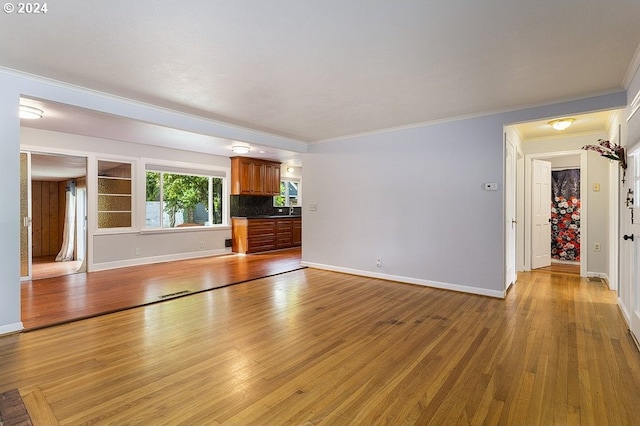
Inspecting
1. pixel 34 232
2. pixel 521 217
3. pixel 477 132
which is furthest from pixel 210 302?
pixel 34 232

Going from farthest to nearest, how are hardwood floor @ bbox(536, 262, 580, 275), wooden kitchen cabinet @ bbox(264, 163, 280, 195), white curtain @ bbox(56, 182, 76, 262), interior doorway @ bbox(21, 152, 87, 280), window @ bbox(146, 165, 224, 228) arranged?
wooden kitchen cabinet @ bbox(264, 163, 280, 195) → white curtain @ bbox(56, 182, 76, 262) → window @ bbox(146, 165, 224, 228) → interior doorway @ bbox(21, 152, 87, 280) → hardwood floor @ bbox(536, 262, 580, 275)

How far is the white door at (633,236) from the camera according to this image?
8.71 feet

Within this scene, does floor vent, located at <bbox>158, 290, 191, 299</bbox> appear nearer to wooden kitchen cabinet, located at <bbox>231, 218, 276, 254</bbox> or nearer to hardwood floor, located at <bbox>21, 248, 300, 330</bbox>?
hardwood floor, located at <bbox>21, 248, 300, 330</bbox>

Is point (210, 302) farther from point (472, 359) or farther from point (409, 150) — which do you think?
point (409, 150)

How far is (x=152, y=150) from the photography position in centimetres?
648

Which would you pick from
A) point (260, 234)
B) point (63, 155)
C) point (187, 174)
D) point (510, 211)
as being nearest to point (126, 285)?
point (63, 155)

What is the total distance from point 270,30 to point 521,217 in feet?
17.9

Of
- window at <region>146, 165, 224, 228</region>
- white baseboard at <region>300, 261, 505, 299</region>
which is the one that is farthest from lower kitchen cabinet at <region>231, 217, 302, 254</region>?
white baseboard at <region>300, 261, 505, 299</region>

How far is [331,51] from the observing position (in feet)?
8.20

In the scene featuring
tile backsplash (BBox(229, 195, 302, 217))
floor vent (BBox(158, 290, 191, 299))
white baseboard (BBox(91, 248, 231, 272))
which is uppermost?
tile backsplash (BBox(229, 195, 302, 217))

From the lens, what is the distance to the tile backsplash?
799 cm

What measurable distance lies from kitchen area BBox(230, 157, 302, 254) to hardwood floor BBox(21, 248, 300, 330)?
101cm

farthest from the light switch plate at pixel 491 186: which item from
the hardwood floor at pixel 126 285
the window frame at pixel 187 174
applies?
the window frame at pixel 187 174

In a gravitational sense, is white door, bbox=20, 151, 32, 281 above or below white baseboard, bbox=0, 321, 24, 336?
above
